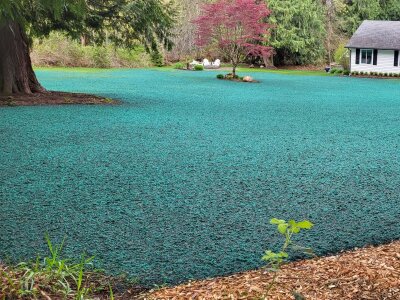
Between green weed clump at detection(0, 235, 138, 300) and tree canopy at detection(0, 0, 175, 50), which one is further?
tree canopy at detection(0, 0, 175, 50)

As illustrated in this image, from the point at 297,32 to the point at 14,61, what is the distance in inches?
1093

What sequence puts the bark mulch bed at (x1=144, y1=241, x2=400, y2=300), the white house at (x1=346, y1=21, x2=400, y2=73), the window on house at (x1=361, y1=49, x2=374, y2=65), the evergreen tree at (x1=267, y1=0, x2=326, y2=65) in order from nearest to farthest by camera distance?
the bark mulch bed at (x1=144, y1=241, x2=400, y2=300)
the white house at (x1=346, y1=21, x2=400, y2=73)
the window on house at (x1=361, y1=49, x2=374, y2=65)
the evergreen tree at (x1=267, y1=0, x2=326, y2=65)

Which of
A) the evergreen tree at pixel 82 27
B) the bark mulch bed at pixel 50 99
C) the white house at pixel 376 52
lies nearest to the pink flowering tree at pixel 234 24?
the white house at pixel 376 52

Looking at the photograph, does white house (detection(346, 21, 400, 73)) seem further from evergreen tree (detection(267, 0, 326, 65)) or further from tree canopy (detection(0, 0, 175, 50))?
tree canopy (detection(0, 0, 175, 50))

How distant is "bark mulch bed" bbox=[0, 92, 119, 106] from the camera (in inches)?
549

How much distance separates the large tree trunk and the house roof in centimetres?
2462

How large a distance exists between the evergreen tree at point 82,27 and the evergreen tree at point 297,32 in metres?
21.7

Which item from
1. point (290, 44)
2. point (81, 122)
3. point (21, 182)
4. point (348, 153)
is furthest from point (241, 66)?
point (21, 182)

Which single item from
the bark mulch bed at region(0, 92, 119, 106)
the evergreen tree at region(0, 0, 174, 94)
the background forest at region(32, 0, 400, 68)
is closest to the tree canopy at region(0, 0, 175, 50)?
the evergreen tree at region(0, 0, 174, 94)

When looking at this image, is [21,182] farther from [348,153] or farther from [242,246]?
[348,153]

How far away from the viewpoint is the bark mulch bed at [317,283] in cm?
299

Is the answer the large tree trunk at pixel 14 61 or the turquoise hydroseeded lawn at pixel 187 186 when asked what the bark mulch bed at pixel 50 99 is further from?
the turquoise hydroseeded lawn at pixel 187 186

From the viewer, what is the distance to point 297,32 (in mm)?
39312

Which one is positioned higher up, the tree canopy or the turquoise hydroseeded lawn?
the tree canopy
